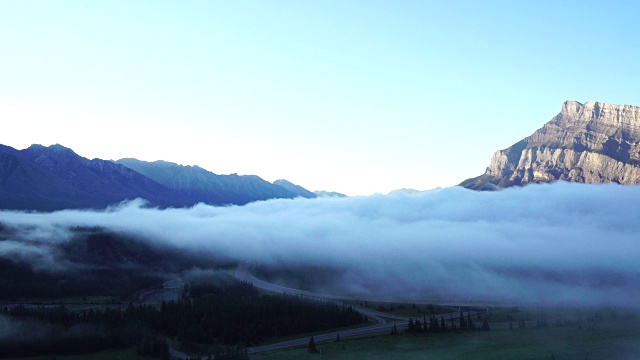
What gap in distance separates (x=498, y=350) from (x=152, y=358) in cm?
12246

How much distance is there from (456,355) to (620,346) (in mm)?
63117

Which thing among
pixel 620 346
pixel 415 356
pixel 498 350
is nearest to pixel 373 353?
pixel 415 356

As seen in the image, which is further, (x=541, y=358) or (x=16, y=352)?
(x=16, y=352)

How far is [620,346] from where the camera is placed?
199375 mm

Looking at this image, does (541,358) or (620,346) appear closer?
(541,358)

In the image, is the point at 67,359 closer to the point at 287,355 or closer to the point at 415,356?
the point at 287,355

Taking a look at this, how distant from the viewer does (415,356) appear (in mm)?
188250

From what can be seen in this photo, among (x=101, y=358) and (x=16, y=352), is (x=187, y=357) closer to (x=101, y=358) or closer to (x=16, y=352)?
(x=101, y=358)

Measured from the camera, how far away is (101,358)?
195 m

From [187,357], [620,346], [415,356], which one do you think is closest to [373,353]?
[415,356]

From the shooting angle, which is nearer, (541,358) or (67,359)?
(541,358)

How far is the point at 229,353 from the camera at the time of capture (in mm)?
191500

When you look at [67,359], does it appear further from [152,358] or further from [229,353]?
[229,353]

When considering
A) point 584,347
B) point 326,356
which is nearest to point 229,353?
point 326,356
